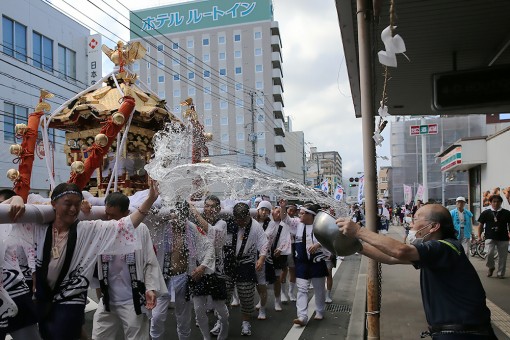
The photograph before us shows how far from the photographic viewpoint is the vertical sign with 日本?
25531 mm

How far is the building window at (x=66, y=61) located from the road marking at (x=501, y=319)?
23.8m

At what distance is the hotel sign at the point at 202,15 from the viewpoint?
215 feet

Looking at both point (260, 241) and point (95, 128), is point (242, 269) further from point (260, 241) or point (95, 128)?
point (95, 128)

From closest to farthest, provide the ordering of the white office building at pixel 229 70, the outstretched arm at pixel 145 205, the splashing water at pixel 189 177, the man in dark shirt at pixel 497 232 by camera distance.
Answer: the outstretched arm at pixel 145 205
the splashing water at pixel 189 177
the man in dark shirt at pixel 497 232
the white office building at pixel 229 70

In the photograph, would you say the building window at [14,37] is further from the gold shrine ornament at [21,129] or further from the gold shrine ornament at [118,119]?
the gold shrine ornament at [118,119]

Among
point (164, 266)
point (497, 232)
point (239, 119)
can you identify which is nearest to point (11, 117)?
point (164, 266)

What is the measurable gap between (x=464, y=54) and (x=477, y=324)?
506cm

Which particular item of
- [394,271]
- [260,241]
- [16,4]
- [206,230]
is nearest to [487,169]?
[394,271]

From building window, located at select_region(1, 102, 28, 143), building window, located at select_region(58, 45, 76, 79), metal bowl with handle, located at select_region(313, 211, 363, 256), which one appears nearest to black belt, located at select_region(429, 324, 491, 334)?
metal bowl with handle, located at select_region(313, 211, 363, 256)

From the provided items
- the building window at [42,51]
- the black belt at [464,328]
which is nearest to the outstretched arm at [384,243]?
the black belt at [464,328]

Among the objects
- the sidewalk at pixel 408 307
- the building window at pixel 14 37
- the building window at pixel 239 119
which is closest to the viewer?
the sidewalk at pixel 408 307

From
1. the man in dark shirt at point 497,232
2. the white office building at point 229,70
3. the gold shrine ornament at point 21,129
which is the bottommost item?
the man in dark shirt at point 497,232

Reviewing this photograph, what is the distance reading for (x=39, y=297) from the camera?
3.33 metres

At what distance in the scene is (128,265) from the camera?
410 centimetres
